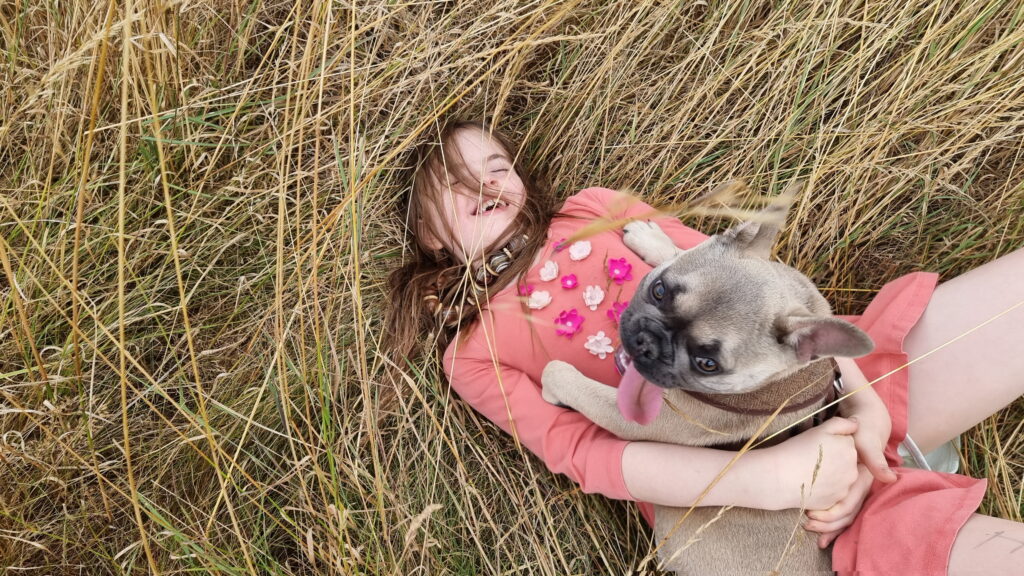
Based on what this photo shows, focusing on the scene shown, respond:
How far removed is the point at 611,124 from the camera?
9.77ft

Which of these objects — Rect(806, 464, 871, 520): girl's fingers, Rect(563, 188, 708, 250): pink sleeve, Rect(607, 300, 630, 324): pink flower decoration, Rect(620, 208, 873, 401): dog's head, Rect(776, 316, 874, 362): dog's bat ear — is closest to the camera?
Rect(776, 316, 874, 362): dog's bat ear

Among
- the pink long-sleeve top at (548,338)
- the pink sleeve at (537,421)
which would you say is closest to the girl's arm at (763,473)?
the pink sleeve at (537,421)

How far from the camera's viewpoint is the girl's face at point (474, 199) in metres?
2.56

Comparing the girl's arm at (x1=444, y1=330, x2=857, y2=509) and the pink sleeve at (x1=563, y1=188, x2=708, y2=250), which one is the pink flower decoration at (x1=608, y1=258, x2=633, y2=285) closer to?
the pink sleeve at (x1=563, y1=188, x2=708, y2=250)

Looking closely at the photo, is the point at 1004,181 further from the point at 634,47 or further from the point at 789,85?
the point at 634,47

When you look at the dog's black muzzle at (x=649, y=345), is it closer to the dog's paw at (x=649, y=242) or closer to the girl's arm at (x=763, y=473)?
the girl's arm at (x=763, y=473)

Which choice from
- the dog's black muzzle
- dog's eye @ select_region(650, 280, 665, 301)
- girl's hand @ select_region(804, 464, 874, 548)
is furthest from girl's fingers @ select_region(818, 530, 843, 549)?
dog's eye @ select_region(650, 280, 665, 301)

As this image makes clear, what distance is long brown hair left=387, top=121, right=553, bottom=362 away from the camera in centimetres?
254

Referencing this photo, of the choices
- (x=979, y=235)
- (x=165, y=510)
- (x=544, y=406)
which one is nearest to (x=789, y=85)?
(x=979, y=235)

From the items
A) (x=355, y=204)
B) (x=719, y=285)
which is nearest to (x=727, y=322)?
(x=719, y=285)

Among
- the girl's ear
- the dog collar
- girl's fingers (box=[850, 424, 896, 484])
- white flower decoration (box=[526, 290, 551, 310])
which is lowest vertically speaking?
the girl's ear

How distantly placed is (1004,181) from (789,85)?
1.06m

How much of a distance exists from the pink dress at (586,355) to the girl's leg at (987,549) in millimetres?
115

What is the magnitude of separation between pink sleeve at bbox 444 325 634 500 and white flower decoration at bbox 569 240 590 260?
19.0 inches
